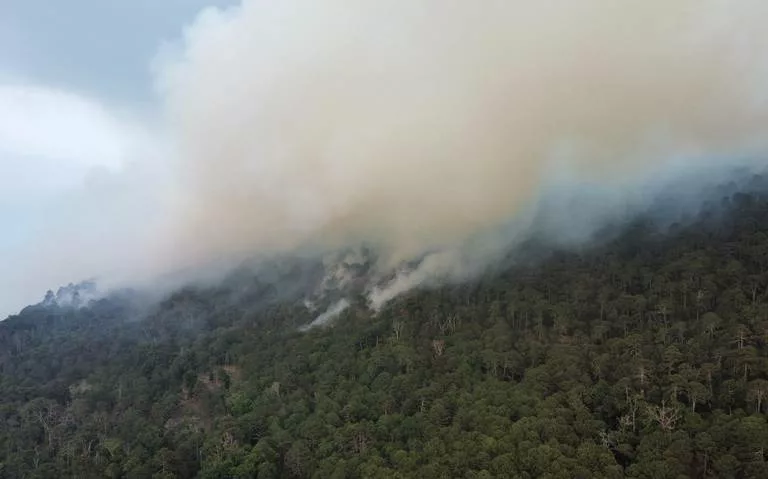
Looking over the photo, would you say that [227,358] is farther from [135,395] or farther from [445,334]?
[445,334]

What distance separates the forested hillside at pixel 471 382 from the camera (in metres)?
67.9

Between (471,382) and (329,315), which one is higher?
(329,315)

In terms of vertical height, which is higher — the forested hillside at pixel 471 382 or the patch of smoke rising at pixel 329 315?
the patch of smoke rising at pixel 329 315

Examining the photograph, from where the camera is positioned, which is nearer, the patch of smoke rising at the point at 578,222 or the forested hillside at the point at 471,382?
the forested hillside at the point at 471,382

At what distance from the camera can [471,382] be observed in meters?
86.7

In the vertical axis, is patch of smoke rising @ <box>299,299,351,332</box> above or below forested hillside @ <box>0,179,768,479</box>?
above

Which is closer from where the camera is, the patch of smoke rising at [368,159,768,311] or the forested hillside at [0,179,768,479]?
the forested hillside at [0,179,768,479]

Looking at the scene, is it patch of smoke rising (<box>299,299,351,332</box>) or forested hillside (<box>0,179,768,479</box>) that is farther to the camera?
patch of smoke rising (<box>299,299,351,332</box>)

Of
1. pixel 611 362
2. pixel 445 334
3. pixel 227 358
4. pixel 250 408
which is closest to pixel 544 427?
pixel 611 362

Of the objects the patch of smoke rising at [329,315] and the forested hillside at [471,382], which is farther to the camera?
the patch of smoke rising at [329,315]

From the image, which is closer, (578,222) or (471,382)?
(471,382)

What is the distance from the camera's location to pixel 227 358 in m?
119

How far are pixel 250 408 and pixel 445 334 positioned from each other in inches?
1274

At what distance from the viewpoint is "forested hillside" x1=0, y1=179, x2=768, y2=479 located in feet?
223
